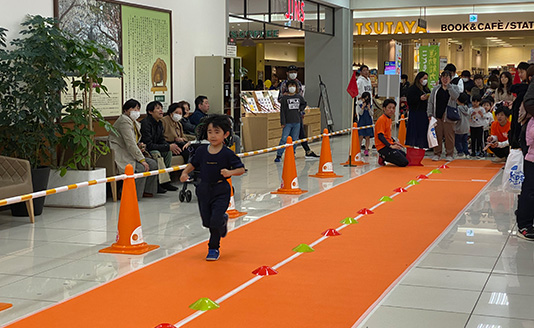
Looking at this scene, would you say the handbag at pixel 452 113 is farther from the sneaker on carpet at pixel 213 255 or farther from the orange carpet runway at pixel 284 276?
the sneaker on carpet at pixel 213 255

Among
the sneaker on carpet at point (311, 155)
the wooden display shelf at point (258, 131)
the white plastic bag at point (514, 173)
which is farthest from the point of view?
the wooden display shelf at point (258, 131)

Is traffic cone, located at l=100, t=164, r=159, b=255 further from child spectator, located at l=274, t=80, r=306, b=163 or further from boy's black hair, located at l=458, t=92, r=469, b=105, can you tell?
boy's black hair, located at l=458, t=92, r=469, b=105

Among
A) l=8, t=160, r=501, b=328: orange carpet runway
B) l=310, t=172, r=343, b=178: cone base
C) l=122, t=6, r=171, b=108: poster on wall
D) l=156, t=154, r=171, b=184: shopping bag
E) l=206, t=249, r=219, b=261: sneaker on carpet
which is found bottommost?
l=8, t=160, r=501, b=328: orange carpet runway

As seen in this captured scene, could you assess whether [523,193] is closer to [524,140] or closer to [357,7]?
[524,140]

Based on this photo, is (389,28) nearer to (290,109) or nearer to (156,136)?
(290,109)

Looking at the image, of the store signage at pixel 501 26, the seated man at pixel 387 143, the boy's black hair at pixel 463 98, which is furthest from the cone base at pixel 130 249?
the store signage at pixel 501 26

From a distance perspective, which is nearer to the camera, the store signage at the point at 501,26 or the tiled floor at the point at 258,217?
the tiled floor at the point at 258,217

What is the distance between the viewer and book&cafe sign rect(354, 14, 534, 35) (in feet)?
70.4

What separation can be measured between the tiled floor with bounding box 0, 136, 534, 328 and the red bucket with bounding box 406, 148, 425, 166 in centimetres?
321

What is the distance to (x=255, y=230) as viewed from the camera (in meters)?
6.79

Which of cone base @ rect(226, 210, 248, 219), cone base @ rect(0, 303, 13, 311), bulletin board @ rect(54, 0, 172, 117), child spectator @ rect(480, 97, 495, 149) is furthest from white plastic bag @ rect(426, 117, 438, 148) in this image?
cone base @ rect(0, 303, 13, 311)

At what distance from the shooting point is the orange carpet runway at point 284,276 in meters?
4.16

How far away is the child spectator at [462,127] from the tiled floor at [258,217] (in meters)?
4.18

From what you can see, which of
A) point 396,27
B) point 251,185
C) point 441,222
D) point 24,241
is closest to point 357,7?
point 396,27
